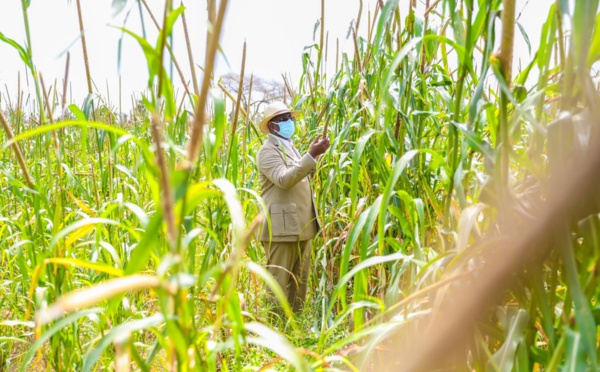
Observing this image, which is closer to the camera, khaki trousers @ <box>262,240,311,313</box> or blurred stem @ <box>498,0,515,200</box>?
blurred stem @ <box>498,0,515,200</box>

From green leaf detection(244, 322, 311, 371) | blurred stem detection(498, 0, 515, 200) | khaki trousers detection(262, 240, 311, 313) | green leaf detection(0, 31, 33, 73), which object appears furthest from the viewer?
khaki trousers detection(262, 240, 311, 313)

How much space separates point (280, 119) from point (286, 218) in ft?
1.63

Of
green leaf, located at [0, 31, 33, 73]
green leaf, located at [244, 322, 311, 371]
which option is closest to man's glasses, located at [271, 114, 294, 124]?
green leaf, located at [0, 31, 33, 73]

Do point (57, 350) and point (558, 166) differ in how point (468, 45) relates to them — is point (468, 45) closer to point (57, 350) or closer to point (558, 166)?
point (558, 166)

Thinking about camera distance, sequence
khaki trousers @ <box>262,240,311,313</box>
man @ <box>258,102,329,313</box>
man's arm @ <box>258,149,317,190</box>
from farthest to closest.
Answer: khaki trousers @ <box>262,240,311,313</box> → man @ <box>258,102,329,313</box> → man's arm @ <box>258,149,317,190</box>

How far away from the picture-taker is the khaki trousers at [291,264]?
2.66 metres

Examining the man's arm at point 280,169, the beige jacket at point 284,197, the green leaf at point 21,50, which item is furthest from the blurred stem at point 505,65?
the beige jacket at point 284,197

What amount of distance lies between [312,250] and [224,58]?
212cm

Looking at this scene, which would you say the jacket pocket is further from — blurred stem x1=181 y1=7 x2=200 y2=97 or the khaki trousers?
blurred stem x1=181 y1=7 x2=200 y2=97

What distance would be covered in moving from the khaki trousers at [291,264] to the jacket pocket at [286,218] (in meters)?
0.09

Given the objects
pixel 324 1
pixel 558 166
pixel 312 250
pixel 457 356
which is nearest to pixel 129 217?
pixel 312 250

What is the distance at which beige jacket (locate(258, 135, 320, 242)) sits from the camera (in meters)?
2.52

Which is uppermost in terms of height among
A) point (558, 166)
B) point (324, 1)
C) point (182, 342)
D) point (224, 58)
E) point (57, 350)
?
point (324, 1)

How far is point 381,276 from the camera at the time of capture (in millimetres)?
1424
